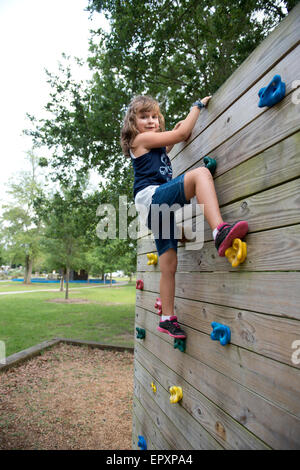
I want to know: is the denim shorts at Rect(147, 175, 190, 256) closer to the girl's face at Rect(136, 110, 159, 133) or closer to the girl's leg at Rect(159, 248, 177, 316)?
the girl's leg at Rect(159, 248, 177, 316)

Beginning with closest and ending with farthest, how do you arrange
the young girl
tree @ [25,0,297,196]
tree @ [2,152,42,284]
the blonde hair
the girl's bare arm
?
the young girl, the girl's bare arm, the blonde hair, tree @ [25,0,297,196], tree @ [2,152,42,284]

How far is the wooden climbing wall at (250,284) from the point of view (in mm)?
1068

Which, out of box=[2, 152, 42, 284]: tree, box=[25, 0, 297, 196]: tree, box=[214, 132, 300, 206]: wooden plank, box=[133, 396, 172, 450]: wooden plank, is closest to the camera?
box=[214, 132, 300, 206]: wooden plank

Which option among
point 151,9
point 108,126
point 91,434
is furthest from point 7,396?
point 151,9

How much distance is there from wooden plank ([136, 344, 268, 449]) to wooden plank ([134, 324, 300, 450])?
3 cm

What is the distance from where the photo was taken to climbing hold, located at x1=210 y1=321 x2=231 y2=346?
1397 mm

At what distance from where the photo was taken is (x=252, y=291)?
1268mm

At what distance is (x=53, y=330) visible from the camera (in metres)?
8.81

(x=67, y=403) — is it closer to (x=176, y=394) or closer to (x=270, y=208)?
(x=176, y=394)

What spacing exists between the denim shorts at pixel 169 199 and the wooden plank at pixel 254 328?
1.38 ft

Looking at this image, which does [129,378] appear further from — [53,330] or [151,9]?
[151,9]

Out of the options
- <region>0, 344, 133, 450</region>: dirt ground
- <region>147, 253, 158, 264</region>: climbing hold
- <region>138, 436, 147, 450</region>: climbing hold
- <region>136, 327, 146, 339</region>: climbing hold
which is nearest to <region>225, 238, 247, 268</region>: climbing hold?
<region>147, 253, 158, 264</region>: climbing hold

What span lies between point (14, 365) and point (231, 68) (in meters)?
7.74

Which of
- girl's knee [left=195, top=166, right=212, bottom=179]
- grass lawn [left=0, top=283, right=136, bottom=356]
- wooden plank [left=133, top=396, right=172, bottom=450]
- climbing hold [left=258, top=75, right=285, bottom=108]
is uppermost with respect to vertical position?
climbing hold [left=258, top=75, right=285, bottom=108]
